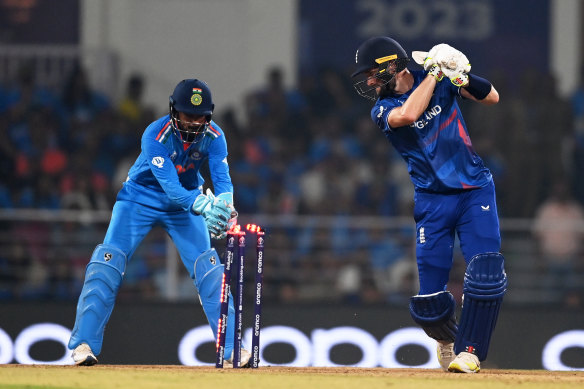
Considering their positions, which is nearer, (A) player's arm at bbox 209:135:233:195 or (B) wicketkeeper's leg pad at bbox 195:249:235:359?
(A) player's arm at bbox 209:135:233:195

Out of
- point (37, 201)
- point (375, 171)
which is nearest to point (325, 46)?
point (375, 171)

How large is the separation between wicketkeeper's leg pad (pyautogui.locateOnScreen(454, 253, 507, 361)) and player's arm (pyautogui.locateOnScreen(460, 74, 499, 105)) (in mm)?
1043

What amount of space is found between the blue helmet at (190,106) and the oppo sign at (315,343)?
306 cm

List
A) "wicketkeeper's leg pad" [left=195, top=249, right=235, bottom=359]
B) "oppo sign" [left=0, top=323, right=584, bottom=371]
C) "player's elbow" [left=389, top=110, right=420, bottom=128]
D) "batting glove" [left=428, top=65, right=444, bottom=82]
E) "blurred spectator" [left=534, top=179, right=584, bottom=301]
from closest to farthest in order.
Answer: "player's elbow" [left=389, top=110, right=420, bottom=128] → "batting glove" [left=428, top=65, right=444, bottom=82] → "wicketkeeper's leg pad" [left=195, top=249, right=235, bottom=359] → "oppo sign" [left=0, top=323, right=584, bottom=371] → "blurred spectator" [left=534, top=179, right=584, bottom=301]

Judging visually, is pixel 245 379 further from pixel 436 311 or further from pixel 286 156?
pixel 286 156

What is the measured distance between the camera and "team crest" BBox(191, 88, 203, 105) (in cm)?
696

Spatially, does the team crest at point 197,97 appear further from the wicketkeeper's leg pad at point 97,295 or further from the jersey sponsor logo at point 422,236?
the jersey sponsor logo at point 422,236

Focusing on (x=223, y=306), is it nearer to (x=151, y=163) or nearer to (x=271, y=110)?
(x=151, y=163)

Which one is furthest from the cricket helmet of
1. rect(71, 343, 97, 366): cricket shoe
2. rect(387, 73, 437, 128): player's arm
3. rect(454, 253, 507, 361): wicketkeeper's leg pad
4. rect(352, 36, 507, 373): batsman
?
rect(71, 343, 97, 366): cricket shoe

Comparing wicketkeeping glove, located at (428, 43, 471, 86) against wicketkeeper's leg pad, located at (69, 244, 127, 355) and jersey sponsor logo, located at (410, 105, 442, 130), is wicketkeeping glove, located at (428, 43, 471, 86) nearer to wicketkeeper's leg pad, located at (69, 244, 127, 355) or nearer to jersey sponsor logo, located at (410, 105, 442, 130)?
jersey sponsor logo, located at (410, 105, 442, 130)

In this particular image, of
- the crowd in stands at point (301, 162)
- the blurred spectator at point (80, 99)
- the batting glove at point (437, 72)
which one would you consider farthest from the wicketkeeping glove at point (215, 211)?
the blurred spectator at point (80, 99)

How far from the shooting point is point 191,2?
603 inches

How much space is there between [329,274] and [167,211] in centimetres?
369

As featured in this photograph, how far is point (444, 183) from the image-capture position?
264 inches
